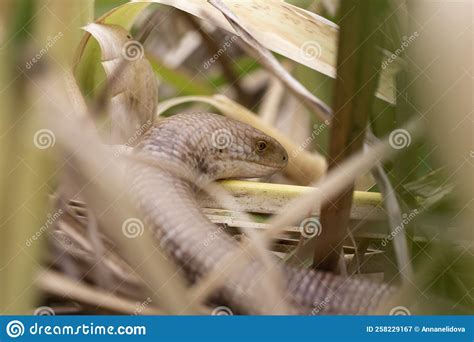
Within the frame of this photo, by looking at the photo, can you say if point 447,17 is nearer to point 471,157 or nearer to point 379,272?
point 471,157

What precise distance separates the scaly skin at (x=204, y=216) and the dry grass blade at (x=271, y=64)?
3.4 inches

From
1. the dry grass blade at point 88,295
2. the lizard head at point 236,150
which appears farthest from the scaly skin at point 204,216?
the dry grass blade at point 88,295

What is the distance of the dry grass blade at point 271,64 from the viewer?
3.43ft

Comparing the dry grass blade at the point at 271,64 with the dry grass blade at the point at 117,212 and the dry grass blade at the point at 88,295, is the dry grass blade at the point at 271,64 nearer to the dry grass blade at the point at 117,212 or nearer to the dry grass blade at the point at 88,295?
the dry grass blade at the point at 117,212

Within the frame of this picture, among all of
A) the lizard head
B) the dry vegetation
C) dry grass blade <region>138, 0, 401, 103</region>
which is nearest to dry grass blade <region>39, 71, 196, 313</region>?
the dry vegetation

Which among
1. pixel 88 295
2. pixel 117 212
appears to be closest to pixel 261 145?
pixel 117 212

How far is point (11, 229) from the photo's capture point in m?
1.00

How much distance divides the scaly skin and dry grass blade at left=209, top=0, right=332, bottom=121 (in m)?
0.09

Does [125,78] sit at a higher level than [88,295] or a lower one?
higher

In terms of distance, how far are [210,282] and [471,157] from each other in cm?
45

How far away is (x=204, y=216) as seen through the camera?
3.33ft

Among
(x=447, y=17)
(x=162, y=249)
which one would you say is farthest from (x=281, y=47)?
(x=162, y=249)

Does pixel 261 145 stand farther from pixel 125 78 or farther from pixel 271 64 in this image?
pixel 125 78

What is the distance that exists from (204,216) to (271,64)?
0.27 metres
